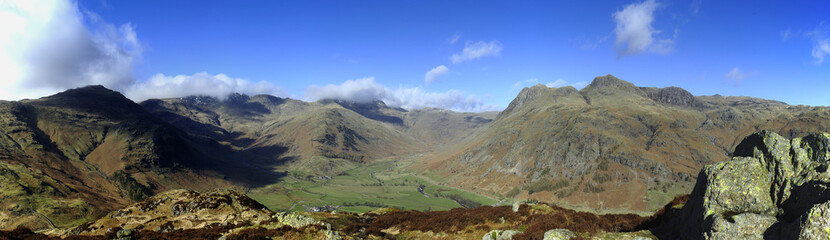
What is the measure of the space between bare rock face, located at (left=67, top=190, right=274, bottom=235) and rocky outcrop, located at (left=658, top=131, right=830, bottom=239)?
41.3 meters

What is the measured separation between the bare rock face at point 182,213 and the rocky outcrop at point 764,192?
136ft

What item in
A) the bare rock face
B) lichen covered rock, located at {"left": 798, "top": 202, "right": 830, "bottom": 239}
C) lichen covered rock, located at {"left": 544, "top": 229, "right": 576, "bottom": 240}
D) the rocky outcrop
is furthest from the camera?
the bare rock face

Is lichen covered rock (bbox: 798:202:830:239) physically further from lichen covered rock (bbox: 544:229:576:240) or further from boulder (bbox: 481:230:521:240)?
boulder (bbox: 481:230:521:240)

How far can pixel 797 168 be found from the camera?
1725 centimetres

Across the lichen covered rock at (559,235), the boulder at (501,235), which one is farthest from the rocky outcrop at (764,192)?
the boulder at (501,235)

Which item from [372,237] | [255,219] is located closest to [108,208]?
[255,219]

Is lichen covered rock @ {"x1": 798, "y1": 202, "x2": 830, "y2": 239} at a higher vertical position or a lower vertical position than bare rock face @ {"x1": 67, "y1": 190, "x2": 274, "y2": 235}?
higher

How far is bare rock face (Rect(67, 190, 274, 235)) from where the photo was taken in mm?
41906

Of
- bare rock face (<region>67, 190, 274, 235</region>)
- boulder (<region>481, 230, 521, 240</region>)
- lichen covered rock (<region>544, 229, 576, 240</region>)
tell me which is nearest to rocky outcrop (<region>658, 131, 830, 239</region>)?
lichen covered rock (<region>544, 229, 576, 240</region>)

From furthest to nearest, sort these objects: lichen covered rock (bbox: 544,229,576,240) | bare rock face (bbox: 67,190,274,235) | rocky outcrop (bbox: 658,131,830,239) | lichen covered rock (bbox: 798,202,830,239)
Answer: bare rock face (bbox: 67,190,274,235), lichen covered rock (bbox: 544,229,576,240), rocky outcrop (bbox: 658,131,830,239), lichen covered rock (bbox: 798,202,830,239)

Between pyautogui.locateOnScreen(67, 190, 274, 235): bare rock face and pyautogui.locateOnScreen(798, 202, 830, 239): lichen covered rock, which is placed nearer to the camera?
pyautogui.locateOnScreen(798, 202, 830, 239): lichen covered rock

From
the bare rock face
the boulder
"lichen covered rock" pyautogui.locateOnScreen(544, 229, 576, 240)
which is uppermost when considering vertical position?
"lichen covered rock" pyautogui.locateOnScreen(544, 229, 576, 240)

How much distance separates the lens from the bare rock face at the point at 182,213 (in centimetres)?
4191

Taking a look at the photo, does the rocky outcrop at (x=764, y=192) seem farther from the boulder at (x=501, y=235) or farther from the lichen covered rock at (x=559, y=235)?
the boulder at (x=501, y=235)
